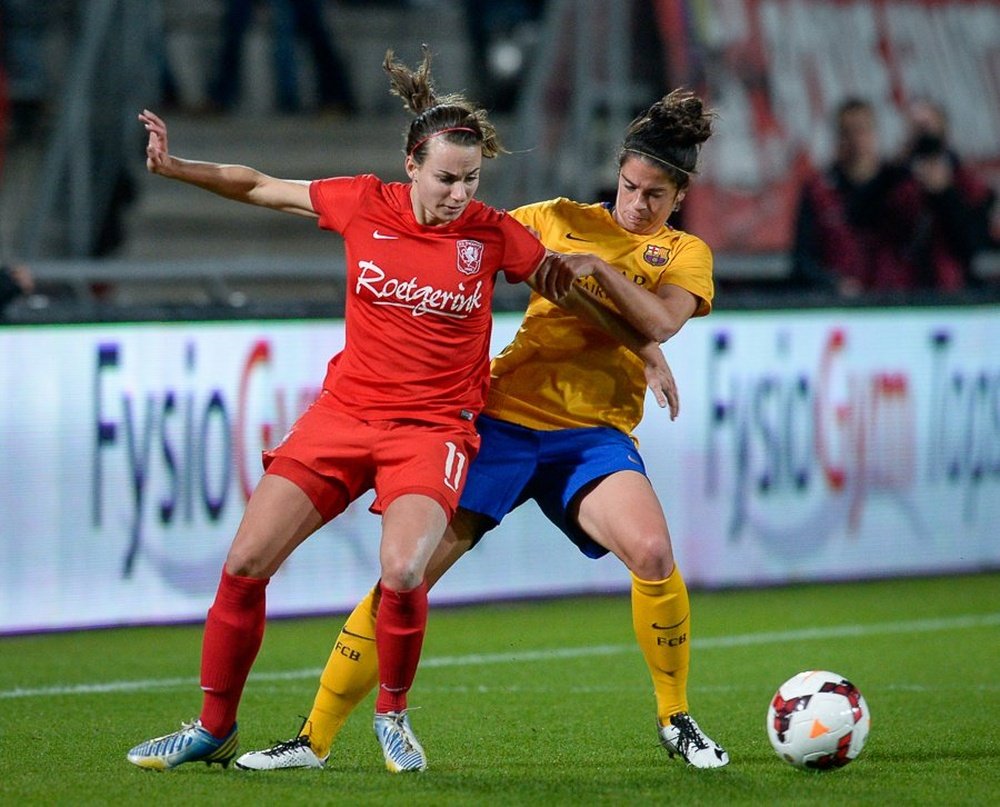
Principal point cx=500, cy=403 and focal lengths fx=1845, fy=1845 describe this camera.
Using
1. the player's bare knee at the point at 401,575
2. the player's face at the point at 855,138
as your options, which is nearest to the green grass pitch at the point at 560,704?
the player's bare knee at the point at 401,575

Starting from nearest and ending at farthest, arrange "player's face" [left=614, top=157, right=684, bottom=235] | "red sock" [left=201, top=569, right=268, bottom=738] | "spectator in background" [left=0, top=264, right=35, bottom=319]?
"red sock" [left=201, top=569, right=268, bottom=738], "player's face" [left=614, top=157, right=684, bottom=235], "spectator in background" [left=0, top=264, right=35, bottom=319]

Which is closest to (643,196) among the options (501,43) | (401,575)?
(401,575)

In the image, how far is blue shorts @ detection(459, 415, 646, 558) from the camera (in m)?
5.80

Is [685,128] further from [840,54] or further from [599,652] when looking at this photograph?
[840,54]

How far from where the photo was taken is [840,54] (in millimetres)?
13352

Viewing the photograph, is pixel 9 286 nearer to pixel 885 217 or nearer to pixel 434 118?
pixel 434 118

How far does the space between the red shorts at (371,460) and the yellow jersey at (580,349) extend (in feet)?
1.86

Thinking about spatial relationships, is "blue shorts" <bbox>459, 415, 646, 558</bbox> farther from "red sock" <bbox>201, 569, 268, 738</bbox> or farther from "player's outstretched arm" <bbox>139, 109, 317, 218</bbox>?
"player's outstretched arm" <bbox>139, 109, 317, 218</bbox>

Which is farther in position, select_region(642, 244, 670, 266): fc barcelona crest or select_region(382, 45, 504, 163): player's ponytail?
select_region(642, 244, 670, 266): fc barcelona crest

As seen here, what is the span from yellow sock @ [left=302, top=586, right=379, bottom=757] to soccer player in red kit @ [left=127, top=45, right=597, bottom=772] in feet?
0.50

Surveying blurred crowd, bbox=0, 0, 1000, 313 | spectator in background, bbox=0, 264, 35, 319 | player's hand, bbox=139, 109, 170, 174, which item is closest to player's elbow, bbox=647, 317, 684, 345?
player's hand, bbox=139, 109, 170, 174

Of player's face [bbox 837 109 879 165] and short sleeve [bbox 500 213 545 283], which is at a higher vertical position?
player's face [bbox 837 109 879 165]

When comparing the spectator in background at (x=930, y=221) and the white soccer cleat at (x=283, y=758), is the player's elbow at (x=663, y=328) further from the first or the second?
the spectator in background at (x=930, y=221)

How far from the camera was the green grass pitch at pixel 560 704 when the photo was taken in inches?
208
